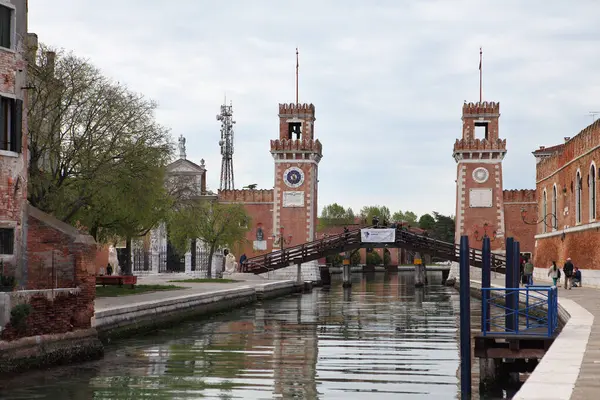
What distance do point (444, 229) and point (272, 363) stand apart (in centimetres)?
10805

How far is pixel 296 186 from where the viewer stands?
202 feet

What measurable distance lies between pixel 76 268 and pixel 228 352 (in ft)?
13.3

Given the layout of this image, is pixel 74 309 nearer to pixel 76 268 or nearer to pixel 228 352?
pixel 76 268

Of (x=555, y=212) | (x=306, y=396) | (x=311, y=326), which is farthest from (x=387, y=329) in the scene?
(x=555, y=212)

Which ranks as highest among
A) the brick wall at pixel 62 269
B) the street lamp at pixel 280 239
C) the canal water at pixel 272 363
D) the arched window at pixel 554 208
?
the arched window at pixel 554 208

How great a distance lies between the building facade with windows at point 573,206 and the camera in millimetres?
35469

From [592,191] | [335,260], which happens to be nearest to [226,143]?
[335,260]

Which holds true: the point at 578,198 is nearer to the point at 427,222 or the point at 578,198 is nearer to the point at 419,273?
the point at 419,273

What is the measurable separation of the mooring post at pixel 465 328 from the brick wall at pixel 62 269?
8.06 m

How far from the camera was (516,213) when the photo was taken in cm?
6144

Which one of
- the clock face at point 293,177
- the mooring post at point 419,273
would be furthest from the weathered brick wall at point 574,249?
the clock face at point 293,177

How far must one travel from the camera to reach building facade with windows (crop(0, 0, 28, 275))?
755 inches

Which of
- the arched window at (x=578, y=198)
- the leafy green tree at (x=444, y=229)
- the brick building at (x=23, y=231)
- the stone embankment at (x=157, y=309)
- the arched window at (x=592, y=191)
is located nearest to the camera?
the brick building at (x=23, y=231)

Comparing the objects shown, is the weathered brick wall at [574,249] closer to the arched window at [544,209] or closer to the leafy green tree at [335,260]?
the arched window at [544,209]
